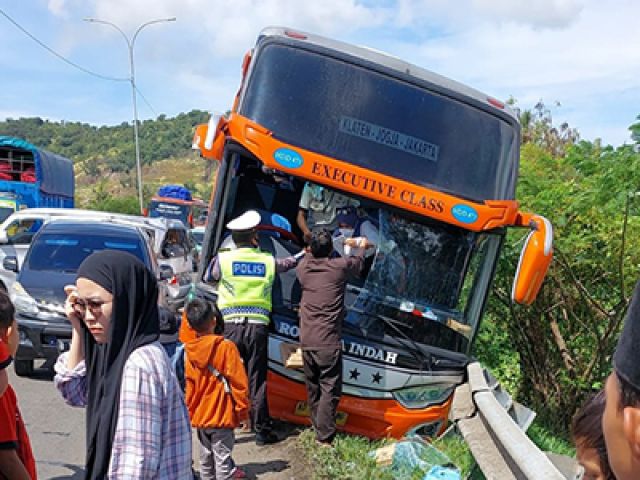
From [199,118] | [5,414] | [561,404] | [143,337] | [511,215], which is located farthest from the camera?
[199,118]

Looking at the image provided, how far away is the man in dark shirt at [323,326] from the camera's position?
6266 mm

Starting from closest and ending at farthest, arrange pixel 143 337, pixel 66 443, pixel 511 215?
pixel 143 337, pixel 511 215, pixel 66 443

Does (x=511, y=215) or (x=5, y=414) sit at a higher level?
(x=511, y=215)

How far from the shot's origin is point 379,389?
6488 millimetres

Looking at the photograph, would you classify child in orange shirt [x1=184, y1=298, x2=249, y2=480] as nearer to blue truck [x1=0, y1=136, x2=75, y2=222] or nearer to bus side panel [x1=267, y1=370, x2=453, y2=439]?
bus side panel [x1=267, y1=370, x2=453, y2=439]

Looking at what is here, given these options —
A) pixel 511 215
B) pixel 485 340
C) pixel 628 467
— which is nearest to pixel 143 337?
pixel 628 467

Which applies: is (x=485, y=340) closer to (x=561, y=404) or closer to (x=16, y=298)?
(x=561, y=404)

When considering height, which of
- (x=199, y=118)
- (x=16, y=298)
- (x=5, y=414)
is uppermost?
(x=199, y=118)

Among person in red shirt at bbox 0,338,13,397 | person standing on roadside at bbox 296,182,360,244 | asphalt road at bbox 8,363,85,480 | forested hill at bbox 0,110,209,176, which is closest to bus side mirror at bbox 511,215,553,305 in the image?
person standing on roadside at bbox 296,182,360,244

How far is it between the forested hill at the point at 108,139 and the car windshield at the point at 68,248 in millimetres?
104671

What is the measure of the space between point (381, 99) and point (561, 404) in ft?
17.9

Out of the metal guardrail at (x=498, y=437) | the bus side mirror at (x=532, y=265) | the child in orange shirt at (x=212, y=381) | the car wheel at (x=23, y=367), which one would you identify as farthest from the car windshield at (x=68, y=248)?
the bus side mirror at (x=532, y=265)

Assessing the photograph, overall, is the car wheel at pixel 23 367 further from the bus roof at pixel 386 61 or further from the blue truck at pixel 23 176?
the blue truck at pixel 23 176

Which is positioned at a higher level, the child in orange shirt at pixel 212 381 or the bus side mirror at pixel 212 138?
the bus side mirror at pixel 212 138
